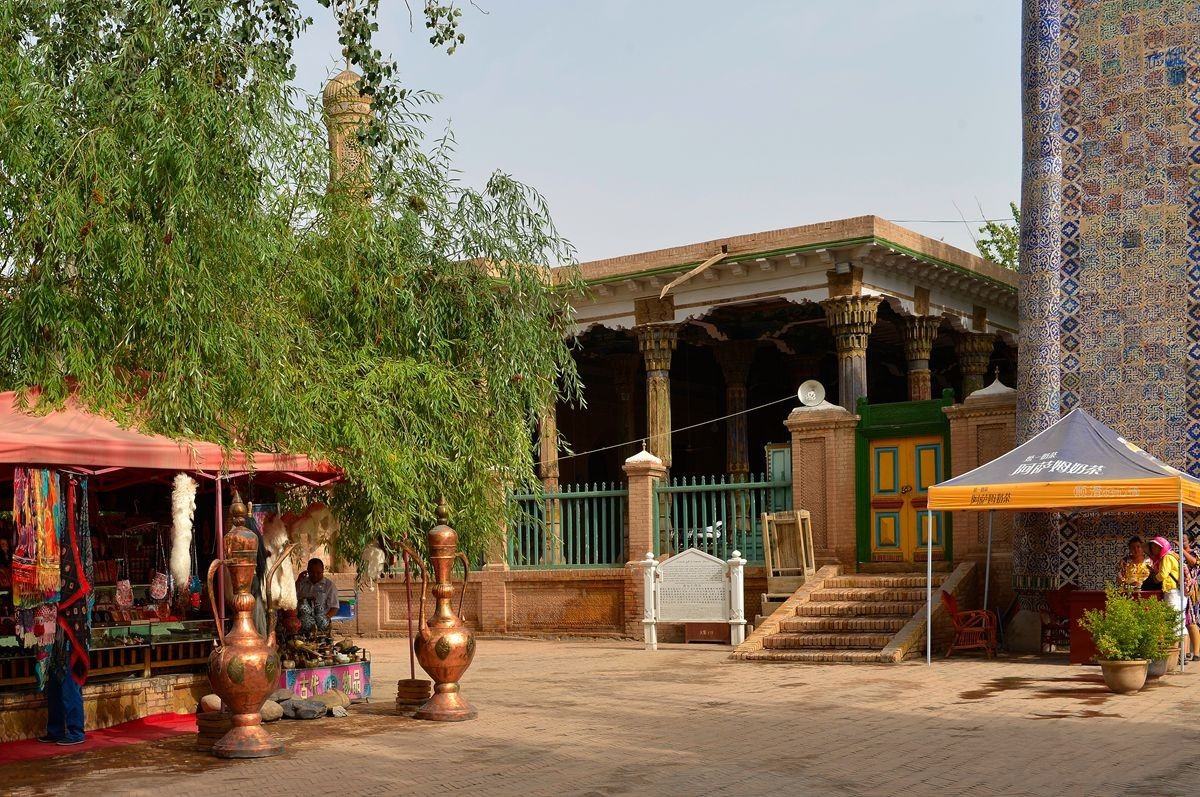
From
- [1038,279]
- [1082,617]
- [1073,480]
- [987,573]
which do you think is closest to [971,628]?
[987,573]

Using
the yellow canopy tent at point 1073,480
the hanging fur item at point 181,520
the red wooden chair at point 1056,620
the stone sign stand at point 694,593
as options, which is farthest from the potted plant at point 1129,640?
the hanging fur item at point 181,520

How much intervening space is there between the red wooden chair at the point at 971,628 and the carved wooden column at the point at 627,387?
1410 centimetres

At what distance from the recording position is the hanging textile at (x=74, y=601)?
10016mm

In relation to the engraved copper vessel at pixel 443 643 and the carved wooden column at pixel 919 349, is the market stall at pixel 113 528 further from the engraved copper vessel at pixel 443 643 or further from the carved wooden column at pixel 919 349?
the carved wooden column at pixel 919 349

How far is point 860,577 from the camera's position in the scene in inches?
707

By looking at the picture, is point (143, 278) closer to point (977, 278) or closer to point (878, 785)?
point (878, 785)

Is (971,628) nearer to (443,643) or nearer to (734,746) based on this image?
(734,746)

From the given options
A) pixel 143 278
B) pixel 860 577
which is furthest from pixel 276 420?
pixel 860 577

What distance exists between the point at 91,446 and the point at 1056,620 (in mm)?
10933

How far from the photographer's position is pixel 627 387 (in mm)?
29547

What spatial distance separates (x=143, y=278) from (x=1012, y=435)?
11134 mm

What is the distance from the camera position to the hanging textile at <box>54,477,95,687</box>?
10016 mm

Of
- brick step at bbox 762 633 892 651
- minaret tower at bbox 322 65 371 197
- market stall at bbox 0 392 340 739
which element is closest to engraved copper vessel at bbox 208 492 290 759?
market stall at bbox 0 392 340 739

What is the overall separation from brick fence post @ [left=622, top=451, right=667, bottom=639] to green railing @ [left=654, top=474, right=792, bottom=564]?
14 cm
